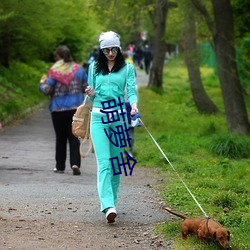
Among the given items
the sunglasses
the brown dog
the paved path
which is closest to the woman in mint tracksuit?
the sunglasses

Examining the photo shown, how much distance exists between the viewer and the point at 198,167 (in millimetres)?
12023

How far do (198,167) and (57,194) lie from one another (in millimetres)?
3399

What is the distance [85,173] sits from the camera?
11.8m

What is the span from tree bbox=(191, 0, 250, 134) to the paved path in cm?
394

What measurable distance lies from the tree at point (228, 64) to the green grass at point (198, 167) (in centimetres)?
82

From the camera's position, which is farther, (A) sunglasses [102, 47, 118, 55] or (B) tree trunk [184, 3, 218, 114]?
(B) tree trunk [184, 3, 218, 114]

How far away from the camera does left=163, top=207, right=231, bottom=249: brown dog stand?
20.0 ft

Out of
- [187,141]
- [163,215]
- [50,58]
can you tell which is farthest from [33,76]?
[163,215]

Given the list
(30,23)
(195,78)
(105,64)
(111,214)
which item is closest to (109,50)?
(105,64)

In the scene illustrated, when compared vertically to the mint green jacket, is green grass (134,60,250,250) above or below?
below

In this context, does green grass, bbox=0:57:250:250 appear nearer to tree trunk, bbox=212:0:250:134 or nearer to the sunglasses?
tree trunk, bbox=212:0:250:134

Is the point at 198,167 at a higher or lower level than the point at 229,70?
lower

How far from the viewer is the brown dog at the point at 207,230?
Answer: 6.10m

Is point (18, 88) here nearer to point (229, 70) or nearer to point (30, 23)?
point (30, 23)
